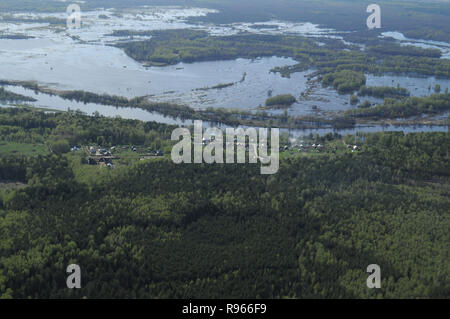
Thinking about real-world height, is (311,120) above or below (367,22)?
below

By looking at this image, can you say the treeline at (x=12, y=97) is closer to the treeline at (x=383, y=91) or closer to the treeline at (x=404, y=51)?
the treeline at (x=383, y=91)

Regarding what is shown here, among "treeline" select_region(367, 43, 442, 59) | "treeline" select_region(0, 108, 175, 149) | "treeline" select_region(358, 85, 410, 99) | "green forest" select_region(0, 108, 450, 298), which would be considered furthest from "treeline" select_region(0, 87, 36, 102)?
"treeline" select_region(367, 43, 442, 59)

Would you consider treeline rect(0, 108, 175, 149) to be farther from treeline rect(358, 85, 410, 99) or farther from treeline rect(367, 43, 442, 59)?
treeline rect(367, 43, 442, 59)

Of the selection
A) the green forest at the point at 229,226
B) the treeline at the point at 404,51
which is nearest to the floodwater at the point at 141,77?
the treeline at the point at 404,51

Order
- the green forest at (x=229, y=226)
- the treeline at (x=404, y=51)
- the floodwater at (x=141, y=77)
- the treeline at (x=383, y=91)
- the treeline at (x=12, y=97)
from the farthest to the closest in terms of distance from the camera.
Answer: the treeline at (x=404, y=51) < the treeline at (x=383, y=91) < the floodwater at (x=141, y=77) < the treeline at (x=12, y=97) < the green forest at (x=229, y=226)

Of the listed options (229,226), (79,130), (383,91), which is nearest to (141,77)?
(79,130)

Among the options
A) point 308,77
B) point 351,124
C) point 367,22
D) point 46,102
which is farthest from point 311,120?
point 367,22

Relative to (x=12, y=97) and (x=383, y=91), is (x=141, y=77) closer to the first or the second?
(x=12, y=97)

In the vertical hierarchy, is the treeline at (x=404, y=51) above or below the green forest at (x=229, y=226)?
above

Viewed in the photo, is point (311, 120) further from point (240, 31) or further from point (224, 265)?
point (240, 31)
